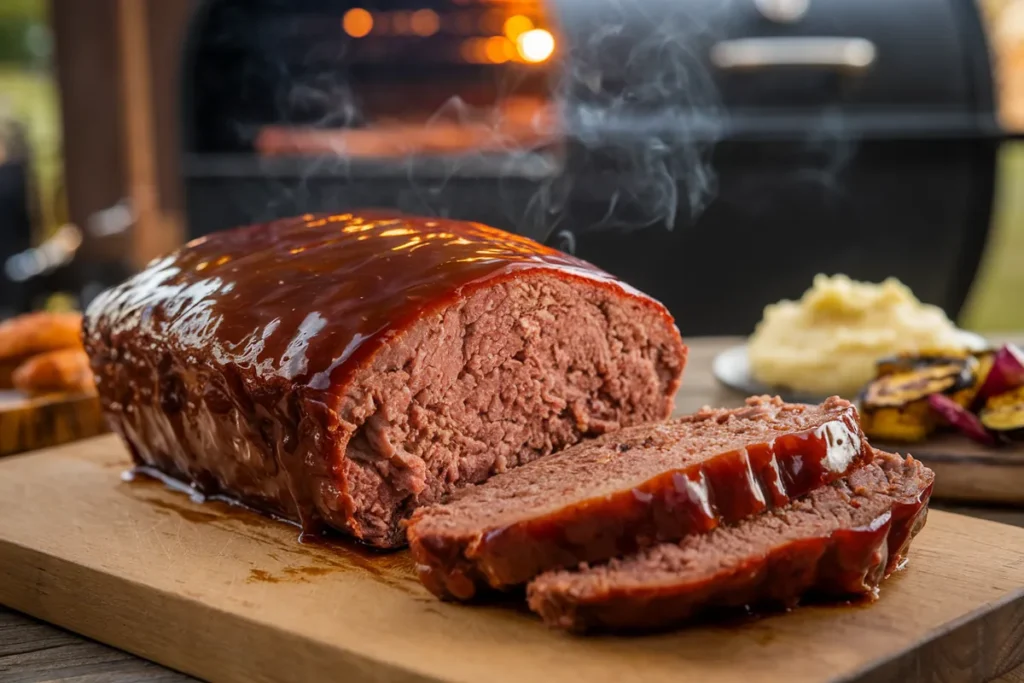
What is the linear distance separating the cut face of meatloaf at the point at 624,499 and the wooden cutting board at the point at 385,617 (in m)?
0.11

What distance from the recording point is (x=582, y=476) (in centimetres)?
246

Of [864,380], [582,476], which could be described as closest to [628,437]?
[582,476]

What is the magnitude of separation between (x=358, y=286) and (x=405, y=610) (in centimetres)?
78

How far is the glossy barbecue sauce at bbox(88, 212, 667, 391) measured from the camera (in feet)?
8.14

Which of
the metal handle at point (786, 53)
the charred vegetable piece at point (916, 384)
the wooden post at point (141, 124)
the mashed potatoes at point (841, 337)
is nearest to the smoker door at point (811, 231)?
the metal handle at point (786, 53)

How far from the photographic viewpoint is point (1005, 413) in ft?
10.1

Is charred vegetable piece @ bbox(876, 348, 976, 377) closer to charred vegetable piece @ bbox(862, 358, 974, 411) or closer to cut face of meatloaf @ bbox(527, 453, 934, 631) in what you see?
charred vegetable piece @ bbox(862, 358, 974, 411)

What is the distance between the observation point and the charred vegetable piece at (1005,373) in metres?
3.17

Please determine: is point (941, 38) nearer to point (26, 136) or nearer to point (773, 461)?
point (773, 461)

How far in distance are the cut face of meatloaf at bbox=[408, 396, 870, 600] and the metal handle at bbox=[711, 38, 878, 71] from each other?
4.44 metres

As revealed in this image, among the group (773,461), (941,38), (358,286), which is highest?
(941,38)

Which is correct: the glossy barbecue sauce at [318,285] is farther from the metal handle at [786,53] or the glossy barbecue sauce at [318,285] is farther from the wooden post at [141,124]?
the wooden post at [141,124]

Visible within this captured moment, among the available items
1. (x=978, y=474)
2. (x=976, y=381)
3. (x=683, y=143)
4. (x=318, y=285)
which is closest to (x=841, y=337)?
(x=976, y=381)

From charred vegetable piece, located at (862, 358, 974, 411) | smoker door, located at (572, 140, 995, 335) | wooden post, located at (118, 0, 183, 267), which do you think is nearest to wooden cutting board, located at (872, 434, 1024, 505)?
charred vegetable piece, located at (862, 358, 974, 411)
